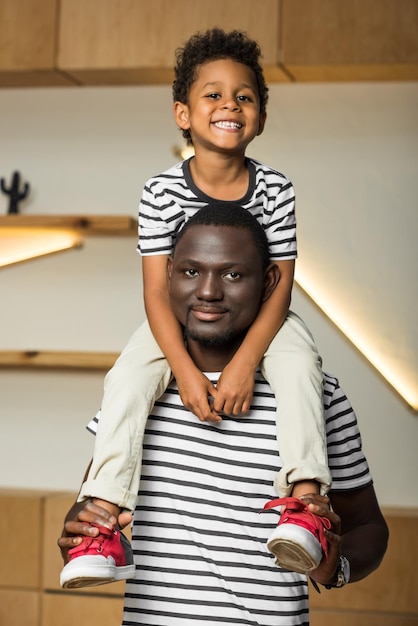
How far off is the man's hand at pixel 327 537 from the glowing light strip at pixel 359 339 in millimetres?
1883

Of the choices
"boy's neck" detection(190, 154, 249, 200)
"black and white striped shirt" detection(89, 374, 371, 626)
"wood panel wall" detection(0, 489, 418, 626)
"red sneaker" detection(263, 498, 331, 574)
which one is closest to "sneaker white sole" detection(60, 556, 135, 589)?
"black and white striped shirt" detection(89, 374, 371, 626)

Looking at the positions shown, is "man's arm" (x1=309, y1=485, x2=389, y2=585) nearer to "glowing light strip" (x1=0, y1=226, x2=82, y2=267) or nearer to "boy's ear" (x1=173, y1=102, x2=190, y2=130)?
"boy's ear" (x1=173, y1=102, x2=190, y2=130)

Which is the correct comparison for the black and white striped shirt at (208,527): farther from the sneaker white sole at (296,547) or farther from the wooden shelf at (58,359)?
the wooden shelf at (58,359)

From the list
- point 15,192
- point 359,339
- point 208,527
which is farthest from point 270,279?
point 15,192

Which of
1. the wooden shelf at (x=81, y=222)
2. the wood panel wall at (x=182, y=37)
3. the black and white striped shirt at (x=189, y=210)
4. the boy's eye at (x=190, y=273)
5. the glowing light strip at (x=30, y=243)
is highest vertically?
the wood panel wall at (x=182, y=37)

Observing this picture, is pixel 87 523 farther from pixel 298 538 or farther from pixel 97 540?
pixel 298 538

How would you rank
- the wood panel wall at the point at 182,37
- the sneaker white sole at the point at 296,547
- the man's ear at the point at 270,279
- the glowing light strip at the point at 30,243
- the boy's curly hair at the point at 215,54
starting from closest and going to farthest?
1. the sneaker white sole at the point at 296,547
2. the man's ear at the point at 270,279
3. the boy's curly hair at the point at 215,54
4. the wood panel wall at the point at 182,37
5. the glowing light strip at the point at 30,243

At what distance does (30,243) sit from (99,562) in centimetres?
229

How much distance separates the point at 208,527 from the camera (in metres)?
1.52

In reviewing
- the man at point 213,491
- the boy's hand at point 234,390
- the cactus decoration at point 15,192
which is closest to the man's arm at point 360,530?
the man at point 213,491

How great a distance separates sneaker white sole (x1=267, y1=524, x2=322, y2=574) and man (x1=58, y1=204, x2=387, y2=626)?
0.31 ft

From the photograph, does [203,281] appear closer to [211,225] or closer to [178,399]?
[211,225]

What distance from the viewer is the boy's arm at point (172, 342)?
1.53 metres

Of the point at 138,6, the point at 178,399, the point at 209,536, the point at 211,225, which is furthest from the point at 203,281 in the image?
the point at 138,6
